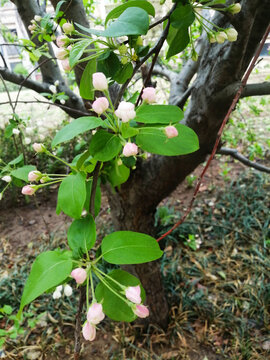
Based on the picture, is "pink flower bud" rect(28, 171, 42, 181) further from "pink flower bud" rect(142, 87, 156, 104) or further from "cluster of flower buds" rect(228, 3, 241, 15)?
"cluster of flower buds" rect(228, 3, 241, 15)

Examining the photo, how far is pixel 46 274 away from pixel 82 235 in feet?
0.27

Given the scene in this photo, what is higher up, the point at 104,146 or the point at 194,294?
the point at 104,146

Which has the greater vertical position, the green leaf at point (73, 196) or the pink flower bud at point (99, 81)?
the pink flower bud at point (99, 81)

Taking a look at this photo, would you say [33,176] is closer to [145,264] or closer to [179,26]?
[179,26]

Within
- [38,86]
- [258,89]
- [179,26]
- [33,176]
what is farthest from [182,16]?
[38,86]

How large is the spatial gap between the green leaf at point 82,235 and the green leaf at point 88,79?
0.64ft

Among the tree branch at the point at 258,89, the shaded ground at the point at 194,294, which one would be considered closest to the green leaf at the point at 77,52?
the tree branch at the point at 258,89

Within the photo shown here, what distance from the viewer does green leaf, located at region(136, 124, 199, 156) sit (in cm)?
39

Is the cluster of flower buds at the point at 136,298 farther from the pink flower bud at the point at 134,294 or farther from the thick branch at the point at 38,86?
the thick branch at the point at 38,86

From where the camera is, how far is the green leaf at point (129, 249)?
0.39 meters

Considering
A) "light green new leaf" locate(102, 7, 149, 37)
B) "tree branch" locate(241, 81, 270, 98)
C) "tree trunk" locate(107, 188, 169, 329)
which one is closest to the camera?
"light green new leaf" locate(102, 7, 149, 37)

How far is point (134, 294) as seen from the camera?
369 millimetres

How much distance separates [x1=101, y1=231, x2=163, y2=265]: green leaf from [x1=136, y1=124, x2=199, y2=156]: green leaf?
13cm

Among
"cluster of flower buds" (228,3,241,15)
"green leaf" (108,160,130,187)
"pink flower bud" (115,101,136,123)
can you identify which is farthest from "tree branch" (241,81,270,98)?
"pink flower bud" (115,101,136,123)
